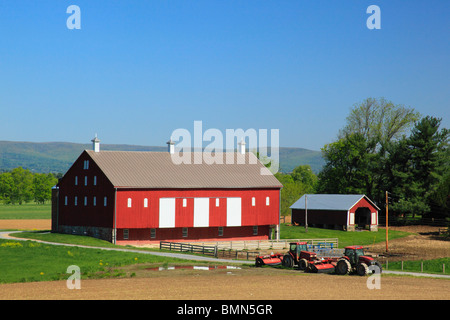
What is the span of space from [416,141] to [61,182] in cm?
5134

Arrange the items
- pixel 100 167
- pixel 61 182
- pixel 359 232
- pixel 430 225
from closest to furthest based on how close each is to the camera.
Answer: pixel 100 167 → pixel 61 182 → pixel 359 232 → pixel 430 225

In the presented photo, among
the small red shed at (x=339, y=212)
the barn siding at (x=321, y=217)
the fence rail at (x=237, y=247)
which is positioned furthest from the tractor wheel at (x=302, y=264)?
the barn siding at (x=321, y=217)

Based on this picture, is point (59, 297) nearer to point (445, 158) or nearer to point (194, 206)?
point (194, 206)

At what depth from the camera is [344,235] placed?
72.3 m

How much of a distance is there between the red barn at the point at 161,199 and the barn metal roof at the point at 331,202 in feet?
53.0

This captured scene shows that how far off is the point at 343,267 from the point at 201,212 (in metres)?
27.5

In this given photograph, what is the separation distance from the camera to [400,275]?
1479 inches

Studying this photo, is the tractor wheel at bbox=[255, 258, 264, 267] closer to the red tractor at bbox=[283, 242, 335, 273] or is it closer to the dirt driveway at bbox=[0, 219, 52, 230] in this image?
the red tractor at bbox=[283, 242, 335, 273]

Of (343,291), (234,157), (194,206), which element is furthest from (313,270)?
(234,157)

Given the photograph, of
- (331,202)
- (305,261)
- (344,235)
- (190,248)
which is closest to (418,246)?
(344,235)

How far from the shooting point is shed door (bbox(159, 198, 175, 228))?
60.2 metres

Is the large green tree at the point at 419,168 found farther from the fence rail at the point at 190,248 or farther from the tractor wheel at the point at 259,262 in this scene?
the tractor wheel at the point at 259,262

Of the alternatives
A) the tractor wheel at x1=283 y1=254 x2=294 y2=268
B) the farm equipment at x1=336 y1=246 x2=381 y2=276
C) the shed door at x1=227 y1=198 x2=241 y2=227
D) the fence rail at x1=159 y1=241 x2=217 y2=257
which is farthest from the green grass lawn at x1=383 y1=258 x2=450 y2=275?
the shed door at x1=227 y1=198 x2=241 y2=227

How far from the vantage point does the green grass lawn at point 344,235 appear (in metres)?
67.9
